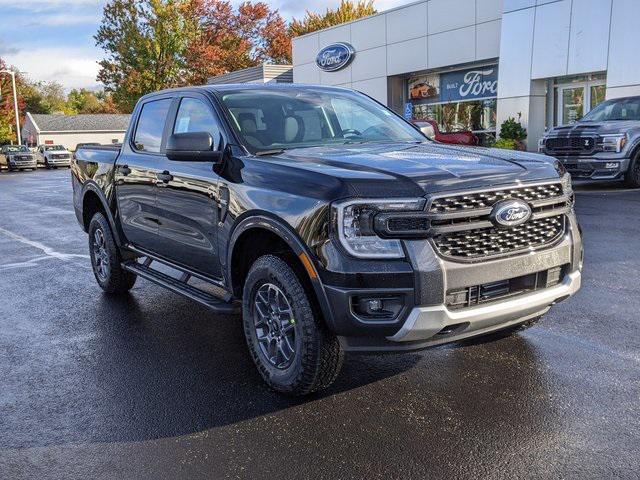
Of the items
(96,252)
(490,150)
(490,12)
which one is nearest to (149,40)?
(490,12)

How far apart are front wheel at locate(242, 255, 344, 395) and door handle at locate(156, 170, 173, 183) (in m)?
1.40

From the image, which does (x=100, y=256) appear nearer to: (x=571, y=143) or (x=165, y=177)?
(x=165, y=177)

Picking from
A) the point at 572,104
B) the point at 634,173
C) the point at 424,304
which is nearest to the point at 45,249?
the point at 424,304

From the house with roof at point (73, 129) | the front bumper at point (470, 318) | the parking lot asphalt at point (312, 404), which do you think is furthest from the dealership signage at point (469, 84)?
the house with roof at point (73, 129)

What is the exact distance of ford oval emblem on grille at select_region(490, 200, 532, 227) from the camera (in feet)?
11.9

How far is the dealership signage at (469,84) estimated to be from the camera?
25375 mm

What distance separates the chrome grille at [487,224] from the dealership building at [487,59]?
1753 cm

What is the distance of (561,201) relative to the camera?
13.2ft

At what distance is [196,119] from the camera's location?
16.8 ft

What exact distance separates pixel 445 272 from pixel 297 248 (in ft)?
2.68

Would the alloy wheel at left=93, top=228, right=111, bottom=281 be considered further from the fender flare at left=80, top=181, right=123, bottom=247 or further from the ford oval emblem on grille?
the ford oval emblem on grille

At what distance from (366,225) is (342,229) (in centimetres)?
13

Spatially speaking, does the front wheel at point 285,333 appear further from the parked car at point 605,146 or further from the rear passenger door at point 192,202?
the parked car at point 605,146

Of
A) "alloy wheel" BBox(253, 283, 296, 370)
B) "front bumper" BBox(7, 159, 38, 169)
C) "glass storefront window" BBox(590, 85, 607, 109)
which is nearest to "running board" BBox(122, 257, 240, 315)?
"alloy wheel" BBox(253, 283, 296, 370)
